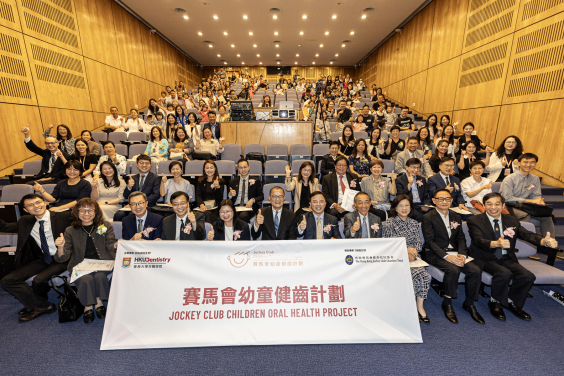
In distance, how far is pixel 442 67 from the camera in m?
8.82

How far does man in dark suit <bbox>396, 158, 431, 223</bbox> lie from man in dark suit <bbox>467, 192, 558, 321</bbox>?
3.17 ft

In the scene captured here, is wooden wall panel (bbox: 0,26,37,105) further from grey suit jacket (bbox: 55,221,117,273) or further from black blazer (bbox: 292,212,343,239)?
black blazer (bbox: 292,212,343,239)

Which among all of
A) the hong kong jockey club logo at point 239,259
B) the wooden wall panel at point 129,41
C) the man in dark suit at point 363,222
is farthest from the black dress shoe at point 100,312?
the wooden wall panel at point 129,41

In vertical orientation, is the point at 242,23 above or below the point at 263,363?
above

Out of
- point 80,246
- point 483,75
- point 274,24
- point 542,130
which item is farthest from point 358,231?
point 274,24

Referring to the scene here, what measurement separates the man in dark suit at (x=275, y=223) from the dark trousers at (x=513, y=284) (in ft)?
7.31

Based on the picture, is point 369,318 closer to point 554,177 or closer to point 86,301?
point 86,301

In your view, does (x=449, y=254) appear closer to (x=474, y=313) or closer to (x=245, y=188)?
(x=474, y=313)

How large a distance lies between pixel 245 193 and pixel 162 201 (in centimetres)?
142

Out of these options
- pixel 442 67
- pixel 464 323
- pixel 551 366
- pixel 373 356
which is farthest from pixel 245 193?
pixel 442 67

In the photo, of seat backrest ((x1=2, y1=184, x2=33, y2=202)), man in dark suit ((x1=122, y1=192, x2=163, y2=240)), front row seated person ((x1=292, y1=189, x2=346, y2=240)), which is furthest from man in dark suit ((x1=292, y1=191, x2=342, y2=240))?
seat backrest ((x1=2, y1=184, x2=33, y2=202))

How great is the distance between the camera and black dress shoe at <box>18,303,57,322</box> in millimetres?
2666

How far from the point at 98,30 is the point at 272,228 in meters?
9.83

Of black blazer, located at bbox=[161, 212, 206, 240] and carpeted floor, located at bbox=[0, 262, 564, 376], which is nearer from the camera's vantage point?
carpeted floor, located at bbox=[0, 262, 564, 376]
